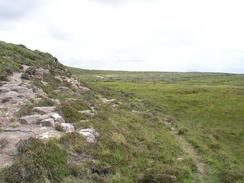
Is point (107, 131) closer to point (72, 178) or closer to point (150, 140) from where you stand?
point (150, 140)

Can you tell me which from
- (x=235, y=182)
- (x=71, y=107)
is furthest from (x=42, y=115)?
(x=235, y=182)

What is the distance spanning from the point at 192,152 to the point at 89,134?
953cm

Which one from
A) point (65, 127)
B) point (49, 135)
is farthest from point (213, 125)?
point (49, 135)

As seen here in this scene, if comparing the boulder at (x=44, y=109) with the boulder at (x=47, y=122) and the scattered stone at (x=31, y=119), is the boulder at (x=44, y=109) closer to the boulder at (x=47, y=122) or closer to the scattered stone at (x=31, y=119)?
the scattered stone at (x=31, y=119)

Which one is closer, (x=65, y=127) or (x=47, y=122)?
(x=65, y=127)

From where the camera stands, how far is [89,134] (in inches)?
798

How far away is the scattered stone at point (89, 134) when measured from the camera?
19719 mm

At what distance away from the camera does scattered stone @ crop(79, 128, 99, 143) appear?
19.7m

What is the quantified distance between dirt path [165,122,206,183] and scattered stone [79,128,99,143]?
5929 mm

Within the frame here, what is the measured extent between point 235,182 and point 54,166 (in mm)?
10613

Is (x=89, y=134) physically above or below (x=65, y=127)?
below

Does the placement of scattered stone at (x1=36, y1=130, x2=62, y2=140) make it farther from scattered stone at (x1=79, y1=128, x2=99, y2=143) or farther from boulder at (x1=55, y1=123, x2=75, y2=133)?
scattered stone at (x1=79, y1=128, x2=99, y2=143)

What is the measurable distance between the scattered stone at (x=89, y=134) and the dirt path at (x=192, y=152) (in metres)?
5.93

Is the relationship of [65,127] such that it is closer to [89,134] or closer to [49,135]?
[89,134]
